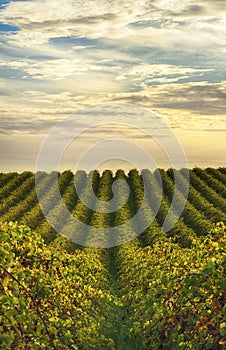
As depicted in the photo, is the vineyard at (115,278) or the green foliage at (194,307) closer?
the green foliage at (194,307)

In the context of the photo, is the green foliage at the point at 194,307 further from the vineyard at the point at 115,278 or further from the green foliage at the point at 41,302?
the green foliage at the point at 41,302

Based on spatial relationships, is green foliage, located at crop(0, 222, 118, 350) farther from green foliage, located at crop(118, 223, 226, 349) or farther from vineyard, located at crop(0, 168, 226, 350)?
green foliage, located at crop(118, 223, 226, 349)

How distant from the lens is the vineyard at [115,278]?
29.5 ft

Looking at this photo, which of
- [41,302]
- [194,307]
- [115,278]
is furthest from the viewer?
[115,278]

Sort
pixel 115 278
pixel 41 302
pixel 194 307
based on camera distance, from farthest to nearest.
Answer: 1. pixel 115 278
2. pixel 41 302
3. pixel 194 307

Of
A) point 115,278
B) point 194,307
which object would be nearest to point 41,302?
point 194,307

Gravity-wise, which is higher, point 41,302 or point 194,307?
point 41,302

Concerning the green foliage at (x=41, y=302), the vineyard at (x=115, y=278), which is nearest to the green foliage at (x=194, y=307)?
the vineyard at (x=115, y=278)

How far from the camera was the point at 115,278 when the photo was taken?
840 inches

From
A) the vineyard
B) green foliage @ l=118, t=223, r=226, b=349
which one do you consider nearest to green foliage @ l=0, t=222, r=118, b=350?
the vineyard

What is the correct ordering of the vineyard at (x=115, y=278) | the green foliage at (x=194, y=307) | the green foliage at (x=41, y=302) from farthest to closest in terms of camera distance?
the vineyard at (x=115, y=278), the green foliage at (x=194, y=307), the green foliage at (x=41, y=302)

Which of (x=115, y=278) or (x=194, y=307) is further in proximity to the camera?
(x=115, y=278)

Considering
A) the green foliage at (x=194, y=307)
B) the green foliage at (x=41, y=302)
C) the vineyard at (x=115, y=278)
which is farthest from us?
the vineyard at (x=115, y=278)

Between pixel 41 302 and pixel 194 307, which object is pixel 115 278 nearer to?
pixel 41 302
